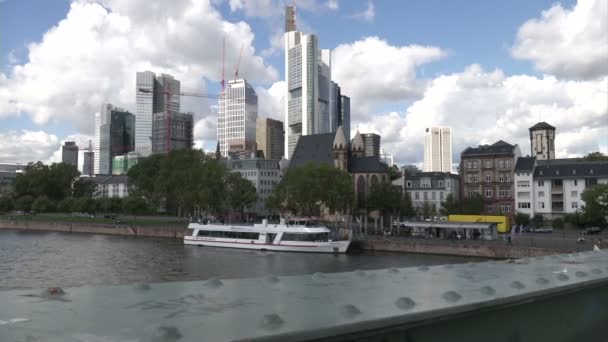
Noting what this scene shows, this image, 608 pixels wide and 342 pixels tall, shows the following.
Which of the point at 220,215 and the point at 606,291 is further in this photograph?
the point at 220,215

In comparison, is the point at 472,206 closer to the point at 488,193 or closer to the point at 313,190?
the point at 488,193

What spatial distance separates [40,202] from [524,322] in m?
138

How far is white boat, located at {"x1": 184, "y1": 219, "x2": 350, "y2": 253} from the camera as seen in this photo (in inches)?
2458

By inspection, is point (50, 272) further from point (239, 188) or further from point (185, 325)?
point (239, 188)

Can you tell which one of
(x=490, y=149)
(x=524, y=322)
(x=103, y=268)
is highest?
(x=490, y=149)

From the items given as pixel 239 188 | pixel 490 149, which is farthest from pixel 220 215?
pixel 490 149

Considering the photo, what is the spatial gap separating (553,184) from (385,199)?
93.3 feet

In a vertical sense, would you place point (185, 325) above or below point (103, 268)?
above

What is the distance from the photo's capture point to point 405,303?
5.39 m

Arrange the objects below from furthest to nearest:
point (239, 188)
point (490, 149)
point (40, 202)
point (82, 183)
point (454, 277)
Answer: point (82, 183) < point (40, 202) < point (239, 188) < point (490, 149) < point (454, 277)

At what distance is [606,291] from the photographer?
8500 mm

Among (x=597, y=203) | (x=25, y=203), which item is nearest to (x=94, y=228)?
(x=25, y=203)

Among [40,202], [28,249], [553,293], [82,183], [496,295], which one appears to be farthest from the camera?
[82,183]

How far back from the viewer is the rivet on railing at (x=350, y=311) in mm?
4836
